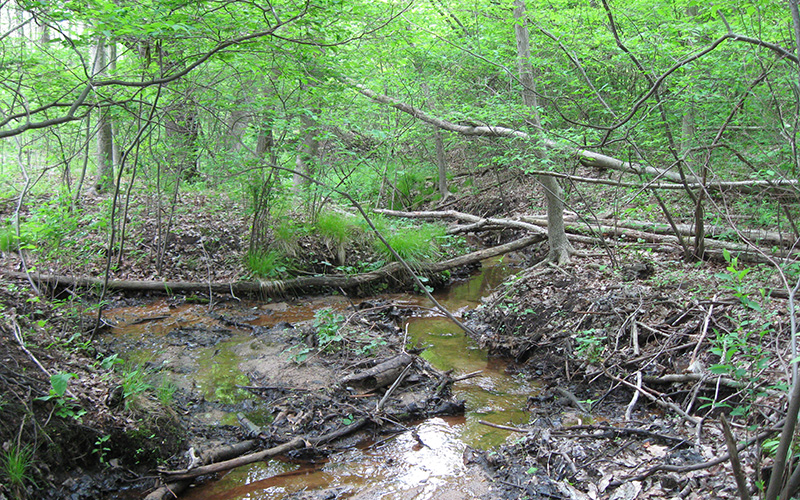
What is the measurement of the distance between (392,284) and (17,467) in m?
7.04

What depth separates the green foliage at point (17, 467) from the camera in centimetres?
287

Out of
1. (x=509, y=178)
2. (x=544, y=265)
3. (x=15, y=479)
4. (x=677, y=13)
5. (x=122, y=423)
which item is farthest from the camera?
(x=509, y=178)

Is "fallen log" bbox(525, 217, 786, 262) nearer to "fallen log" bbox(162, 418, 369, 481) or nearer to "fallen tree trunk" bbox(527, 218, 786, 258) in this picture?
"fallen tree trunk" bbox(527, 218, 786, 258)

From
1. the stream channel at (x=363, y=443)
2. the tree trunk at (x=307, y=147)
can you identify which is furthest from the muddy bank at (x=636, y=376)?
the tree trunk at (x=307, y=147)


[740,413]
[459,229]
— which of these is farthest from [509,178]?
[740,413]

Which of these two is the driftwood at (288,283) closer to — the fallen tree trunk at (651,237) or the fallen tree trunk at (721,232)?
the fallen tree trunk at (651,237)

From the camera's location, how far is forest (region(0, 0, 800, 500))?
3.52m

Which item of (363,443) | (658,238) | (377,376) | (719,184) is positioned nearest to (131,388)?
(363,443)

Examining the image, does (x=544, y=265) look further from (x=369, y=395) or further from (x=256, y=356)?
(x=256, y=356)

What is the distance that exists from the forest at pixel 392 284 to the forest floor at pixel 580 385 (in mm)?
28

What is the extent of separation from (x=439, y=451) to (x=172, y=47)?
5315 mm

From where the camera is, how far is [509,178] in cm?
1454

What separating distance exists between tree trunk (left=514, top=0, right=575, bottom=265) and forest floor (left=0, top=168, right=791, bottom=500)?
1.88ft

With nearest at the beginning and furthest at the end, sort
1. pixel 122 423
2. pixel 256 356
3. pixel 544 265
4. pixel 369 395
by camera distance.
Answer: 1. pixel 122 423
2. pixel 369 395
3. pixel 256 356
4. pixel 544 265
